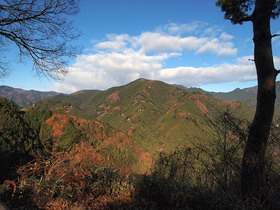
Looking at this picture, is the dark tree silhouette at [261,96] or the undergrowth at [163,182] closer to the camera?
the undergrowth at [163,182]

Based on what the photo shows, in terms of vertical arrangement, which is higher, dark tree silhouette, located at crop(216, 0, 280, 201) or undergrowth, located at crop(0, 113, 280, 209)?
dark tree silhouette, located at crop(216, 0, 280, 201)

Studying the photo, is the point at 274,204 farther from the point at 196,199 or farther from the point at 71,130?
the point at 71,130

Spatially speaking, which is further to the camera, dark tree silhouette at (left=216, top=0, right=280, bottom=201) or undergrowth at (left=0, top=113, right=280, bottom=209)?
dark tree silhouette at (left=216, top=0, right=280, bottom=201)

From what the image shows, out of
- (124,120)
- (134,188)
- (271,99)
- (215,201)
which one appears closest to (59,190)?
(134,188)

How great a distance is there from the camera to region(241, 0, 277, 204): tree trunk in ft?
8.39

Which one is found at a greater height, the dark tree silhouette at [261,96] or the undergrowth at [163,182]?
the dark tree silhouette at [261,96]

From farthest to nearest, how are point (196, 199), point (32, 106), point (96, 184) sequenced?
1. point (32, 106)
2. point (96, 184)
3. point (196, 199)

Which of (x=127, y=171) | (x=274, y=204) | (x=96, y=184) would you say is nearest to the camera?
(x=274, y=204)

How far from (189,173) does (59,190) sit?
254 cm

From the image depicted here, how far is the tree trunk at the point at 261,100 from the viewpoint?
2.56m

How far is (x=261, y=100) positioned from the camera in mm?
2814

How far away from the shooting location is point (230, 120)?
110 inches

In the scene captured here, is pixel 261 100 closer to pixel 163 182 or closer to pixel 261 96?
pixel 261 96

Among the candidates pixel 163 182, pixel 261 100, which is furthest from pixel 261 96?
pixel 163 182
